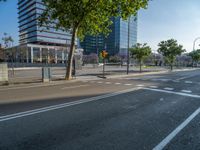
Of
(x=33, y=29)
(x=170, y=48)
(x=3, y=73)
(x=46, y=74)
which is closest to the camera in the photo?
(x=3, y=73)

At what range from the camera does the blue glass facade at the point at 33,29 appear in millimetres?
90000

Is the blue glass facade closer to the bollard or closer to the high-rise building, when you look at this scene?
the high-rise building

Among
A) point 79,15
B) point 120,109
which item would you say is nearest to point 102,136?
point 120,109

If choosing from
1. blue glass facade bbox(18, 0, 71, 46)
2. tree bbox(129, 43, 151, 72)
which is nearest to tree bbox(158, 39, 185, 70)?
tree bbox(129, 43, 151, 72)

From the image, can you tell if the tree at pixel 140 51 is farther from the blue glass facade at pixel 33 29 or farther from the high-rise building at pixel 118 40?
the high-rise building at pixel 118 40

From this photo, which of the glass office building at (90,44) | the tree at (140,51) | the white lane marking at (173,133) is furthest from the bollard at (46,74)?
the glass office building at (90,44)

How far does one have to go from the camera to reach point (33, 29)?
92875 mm

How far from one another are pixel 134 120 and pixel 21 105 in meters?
4.28

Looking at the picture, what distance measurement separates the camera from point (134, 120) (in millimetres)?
5238

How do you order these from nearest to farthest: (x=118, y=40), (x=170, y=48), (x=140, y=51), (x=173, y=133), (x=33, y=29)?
(x=173, y=133)
(x=140, y=51)
(x=170, y=48)
(x=33, y=29)
(x=118, y=40)

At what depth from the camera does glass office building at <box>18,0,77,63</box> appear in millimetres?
84250

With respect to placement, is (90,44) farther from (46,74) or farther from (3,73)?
(3,73)

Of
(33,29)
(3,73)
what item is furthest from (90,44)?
(3,73)

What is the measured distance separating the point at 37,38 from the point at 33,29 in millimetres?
6436
